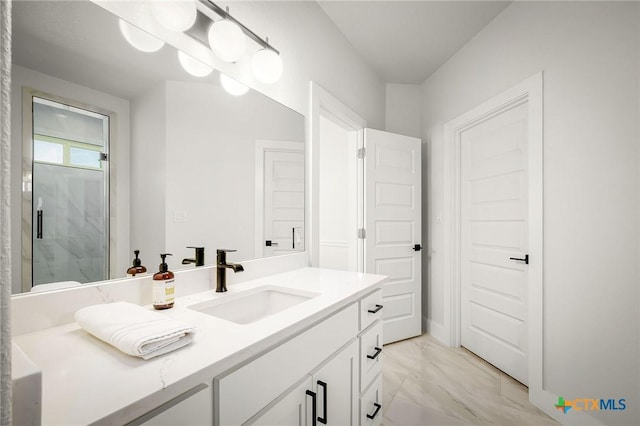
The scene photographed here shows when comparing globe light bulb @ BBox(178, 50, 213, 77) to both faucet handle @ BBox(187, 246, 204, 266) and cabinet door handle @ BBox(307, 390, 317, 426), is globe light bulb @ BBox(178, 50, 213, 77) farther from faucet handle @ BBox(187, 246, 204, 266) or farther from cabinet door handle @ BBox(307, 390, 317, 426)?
cabinet door handle @ BBox(307, 390, 317, 426)

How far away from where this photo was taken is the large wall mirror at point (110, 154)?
802mm

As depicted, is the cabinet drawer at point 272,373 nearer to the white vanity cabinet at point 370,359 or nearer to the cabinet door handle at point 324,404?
the cabinet door handle at point 324,404

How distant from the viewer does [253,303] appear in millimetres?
1303

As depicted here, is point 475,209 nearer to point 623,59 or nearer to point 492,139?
point 492,139

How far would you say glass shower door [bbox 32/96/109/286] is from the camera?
2.66ft

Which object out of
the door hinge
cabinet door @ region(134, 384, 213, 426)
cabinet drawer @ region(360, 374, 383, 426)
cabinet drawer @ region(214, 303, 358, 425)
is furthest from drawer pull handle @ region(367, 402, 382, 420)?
the door hinge

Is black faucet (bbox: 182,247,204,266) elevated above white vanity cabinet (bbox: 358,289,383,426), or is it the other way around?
black faucet (bbox: 182,247,204,266)

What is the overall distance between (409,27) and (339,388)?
257 centimetres

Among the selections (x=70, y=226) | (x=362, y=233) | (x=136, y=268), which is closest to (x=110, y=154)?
(x=70, y=226)

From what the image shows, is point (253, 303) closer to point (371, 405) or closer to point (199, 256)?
point (199, 256)

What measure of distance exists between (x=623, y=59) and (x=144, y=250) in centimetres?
228

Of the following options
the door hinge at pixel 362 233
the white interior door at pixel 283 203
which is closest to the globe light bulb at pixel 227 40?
the white interior door at pixel 283 203

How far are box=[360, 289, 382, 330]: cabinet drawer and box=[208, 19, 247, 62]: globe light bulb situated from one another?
1.23 m

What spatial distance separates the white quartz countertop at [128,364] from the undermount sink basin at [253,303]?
0.15m
